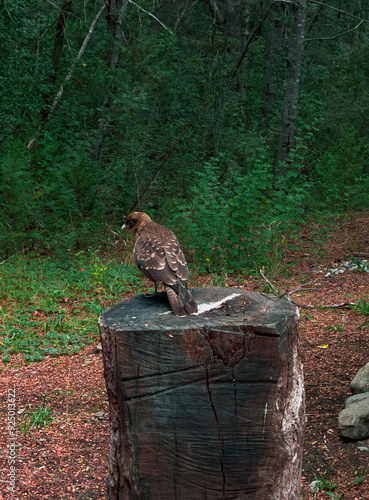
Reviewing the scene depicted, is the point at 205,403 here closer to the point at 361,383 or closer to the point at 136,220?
the point at 361,383

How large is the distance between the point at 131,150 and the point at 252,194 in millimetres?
3126

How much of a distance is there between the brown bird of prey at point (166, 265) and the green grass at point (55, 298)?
266 centimetres

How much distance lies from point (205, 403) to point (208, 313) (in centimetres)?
49

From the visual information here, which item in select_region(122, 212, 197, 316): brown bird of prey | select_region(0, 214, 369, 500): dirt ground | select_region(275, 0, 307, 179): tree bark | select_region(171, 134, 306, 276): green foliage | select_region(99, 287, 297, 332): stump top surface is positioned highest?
select_region(275, 0, 307, 179): tree bark

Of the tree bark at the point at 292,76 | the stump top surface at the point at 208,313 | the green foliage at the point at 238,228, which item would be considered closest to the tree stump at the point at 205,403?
the stump top surface at the point at 208,313

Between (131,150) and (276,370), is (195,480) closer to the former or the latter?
(276,370)

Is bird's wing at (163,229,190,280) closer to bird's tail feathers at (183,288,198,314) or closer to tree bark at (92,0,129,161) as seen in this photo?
bird's tail feathers at (183,288,198,314)

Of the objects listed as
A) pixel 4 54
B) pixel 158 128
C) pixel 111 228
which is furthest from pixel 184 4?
pixel 111 228

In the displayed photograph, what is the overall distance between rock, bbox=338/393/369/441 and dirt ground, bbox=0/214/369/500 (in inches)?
2.9

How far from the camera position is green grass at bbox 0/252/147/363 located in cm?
618

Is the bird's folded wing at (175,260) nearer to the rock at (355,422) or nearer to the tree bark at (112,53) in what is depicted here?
the rock at (355,422)

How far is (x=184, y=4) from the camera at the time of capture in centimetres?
1717

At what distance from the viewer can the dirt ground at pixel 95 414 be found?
360 cm

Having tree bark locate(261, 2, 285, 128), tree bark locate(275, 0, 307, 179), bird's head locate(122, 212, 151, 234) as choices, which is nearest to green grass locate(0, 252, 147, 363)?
bird's head locate(122, 212, 151, 234)
